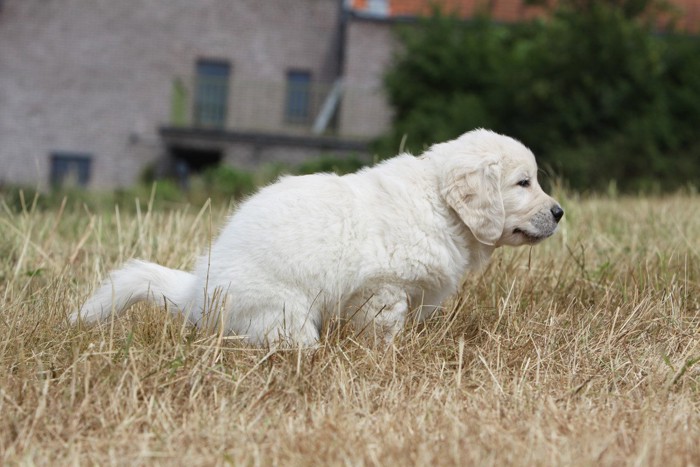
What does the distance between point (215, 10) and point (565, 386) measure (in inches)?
949

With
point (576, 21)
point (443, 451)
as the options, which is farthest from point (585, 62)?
point (443, 451)

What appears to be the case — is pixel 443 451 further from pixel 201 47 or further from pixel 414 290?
pixel 201 47

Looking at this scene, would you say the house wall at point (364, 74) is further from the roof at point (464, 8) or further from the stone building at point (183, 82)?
the roof at point (464, 8)

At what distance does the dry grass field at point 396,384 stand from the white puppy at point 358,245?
0.13 meters

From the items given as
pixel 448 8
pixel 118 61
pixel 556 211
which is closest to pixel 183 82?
pixel 118 61

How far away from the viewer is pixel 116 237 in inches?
244

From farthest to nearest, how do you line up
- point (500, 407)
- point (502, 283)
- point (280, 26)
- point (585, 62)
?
point (280, 26) < point (585, 62) < point (502, 283) < point (500, 407)

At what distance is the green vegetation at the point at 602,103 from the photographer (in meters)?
16.2

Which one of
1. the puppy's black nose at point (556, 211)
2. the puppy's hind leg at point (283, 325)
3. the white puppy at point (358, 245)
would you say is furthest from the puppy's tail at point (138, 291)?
the puppy's black nose at point (556, 211)

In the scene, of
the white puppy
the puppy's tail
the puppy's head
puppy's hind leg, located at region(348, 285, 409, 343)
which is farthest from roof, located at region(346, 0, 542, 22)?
puppy's hind leg, located at region(348, 285, 409, 343)

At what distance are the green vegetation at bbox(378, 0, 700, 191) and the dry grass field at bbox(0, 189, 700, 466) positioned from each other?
11107 mm

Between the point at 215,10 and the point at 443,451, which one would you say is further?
the point at 215,10

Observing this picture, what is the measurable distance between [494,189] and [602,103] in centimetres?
1347

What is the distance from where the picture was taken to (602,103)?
16719mm
